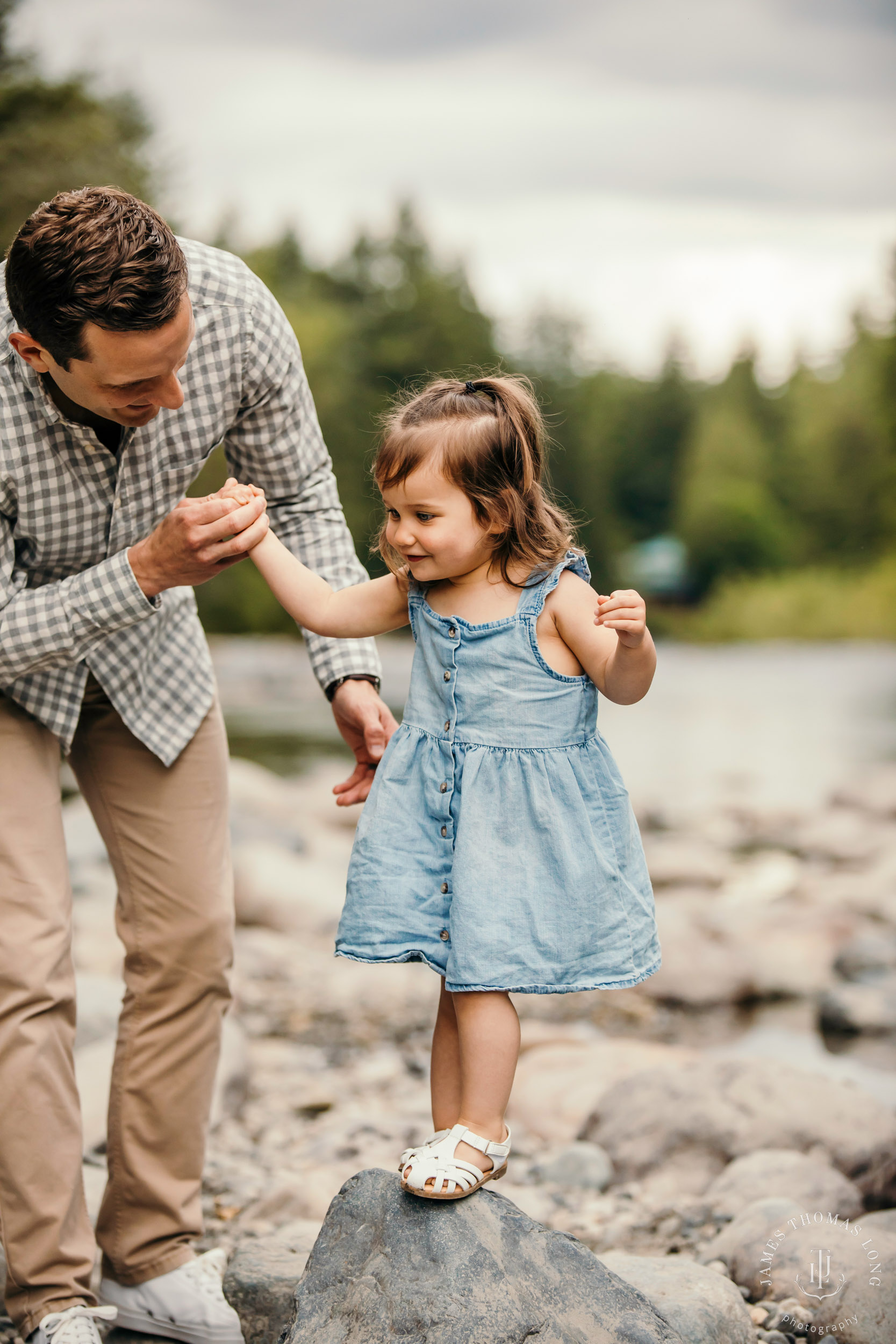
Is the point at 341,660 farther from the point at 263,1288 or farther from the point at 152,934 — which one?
the point at 263,1288

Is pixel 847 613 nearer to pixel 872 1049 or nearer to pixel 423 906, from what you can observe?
pixel 872 1049

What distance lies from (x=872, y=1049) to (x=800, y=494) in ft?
126

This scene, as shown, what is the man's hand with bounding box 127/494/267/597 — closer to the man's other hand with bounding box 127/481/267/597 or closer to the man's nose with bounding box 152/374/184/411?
the man's other hand with bounding box 127/481/267/597

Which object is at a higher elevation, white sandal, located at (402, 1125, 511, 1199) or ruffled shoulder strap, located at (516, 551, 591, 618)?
ruffled shoulder strap, located at (516, 551, 591, 618)

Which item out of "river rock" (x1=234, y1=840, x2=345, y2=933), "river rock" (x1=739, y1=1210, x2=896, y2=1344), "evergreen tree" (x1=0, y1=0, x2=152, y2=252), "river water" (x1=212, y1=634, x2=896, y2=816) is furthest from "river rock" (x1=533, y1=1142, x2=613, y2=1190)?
"evergreen tree" (x1=0, y1=0, x2=152, y2=252)

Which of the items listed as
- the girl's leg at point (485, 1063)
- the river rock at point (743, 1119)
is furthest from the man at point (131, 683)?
the river rock at point (743, 1119)

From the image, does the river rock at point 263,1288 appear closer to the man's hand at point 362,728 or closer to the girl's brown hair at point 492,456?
the man's hand at point 362,728

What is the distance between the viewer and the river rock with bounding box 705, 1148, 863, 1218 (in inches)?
119

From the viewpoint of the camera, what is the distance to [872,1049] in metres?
4.95

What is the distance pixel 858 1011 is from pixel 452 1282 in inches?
148

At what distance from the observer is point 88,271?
6.55 feet

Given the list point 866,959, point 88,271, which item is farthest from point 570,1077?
point 88,271

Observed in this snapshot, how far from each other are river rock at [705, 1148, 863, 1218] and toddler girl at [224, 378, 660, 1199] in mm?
1302

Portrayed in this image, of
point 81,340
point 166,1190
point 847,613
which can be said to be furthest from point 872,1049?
point 847,613
